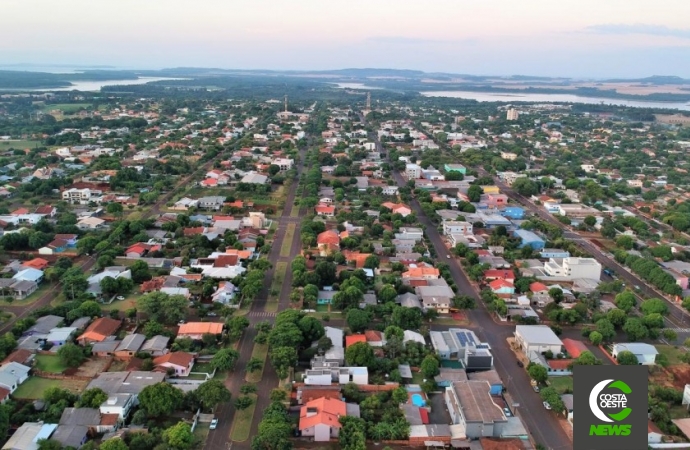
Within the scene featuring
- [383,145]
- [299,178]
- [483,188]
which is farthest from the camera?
[383,145]

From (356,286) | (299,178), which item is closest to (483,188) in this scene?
(299,178)

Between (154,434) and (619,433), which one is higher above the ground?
(619,433)

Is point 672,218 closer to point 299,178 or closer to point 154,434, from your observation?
point 299,178

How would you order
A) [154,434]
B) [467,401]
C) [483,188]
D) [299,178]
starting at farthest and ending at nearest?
[299,178] → [483,188] → [467,401] → [154,434]

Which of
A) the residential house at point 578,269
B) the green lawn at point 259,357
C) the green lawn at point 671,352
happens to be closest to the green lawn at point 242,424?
the green lawn at point 259,357

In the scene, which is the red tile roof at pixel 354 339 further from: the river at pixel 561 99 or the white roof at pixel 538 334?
the river at pixel 561 99

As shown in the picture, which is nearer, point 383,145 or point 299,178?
point 299,178

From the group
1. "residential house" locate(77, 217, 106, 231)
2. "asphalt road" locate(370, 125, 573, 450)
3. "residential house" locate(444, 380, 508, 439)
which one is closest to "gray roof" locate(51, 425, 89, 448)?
"residential house" locate(444, 380, 508, 439)
